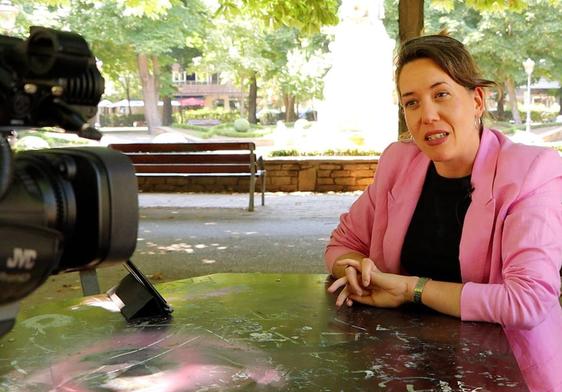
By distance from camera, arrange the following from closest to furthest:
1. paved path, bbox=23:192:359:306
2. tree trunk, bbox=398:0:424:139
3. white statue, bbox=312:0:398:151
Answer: tree trunk, bbox=398:0:424:139 → paved path, bbox=23:192:359:306 → white statue, bbox=312:0:398:151

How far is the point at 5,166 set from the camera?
946 mm

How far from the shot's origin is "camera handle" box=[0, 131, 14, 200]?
937 mm

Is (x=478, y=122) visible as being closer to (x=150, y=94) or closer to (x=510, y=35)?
(x=510, y=35)

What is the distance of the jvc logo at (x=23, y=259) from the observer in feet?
3.02

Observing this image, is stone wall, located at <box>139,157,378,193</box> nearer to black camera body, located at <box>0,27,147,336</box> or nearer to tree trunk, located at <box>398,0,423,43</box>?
tree trunk, located at <box>398,0,423,43</box>

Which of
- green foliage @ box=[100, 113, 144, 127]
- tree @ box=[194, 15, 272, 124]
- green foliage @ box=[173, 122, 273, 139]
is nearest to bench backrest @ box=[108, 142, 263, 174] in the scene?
green foliage @ box=[173, 122, 273, 139]

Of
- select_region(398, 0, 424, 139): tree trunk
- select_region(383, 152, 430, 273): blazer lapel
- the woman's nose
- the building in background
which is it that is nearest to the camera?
the woman's nose

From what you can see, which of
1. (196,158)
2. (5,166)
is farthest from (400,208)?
(196,158)

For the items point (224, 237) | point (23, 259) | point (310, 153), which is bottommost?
point (224, 237)

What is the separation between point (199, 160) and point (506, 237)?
904cm

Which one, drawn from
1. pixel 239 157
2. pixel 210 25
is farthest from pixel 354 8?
pixel 210 25

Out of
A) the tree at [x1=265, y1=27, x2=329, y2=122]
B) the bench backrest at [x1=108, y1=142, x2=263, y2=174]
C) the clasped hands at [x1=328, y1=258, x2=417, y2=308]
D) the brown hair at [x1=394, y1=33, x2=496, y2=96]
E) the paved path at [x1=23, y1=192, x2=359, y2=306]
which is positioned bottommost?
the paved path at [x1=23, y1=192, x2=359, y2=306]

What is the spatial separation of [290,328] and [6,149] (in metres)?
1.18

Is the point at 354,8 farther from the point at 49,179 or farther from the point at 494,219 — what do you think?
the point at 49,179
